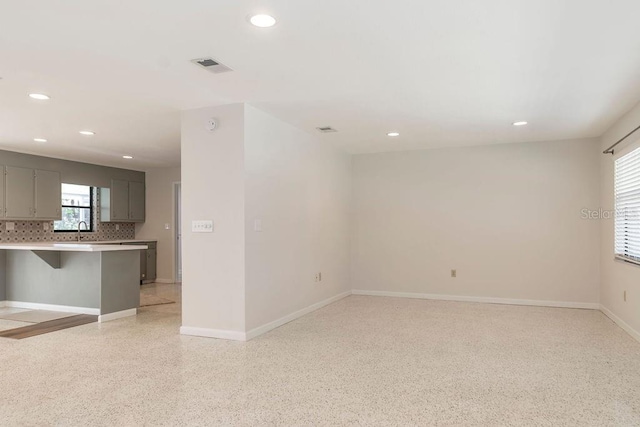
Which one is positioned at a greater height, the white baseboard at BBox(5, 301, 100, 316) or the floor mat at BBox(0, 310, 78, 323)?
the white baseboard at BBox(5, 301, 100, 316)

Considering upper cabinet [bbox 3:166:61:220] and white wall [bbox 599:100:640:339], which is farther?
upper cabinet [bbox 3:166:61:220]

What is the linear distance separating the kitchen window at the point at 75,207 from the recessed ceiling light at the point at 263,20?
6.53 metres

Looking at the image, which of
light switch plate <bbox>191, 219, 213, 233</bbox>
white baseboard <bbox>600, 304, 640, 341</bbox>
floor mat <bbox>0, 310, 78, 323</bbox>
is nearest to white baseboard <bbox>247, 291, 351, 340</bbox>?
light switch plate <bbox>191, 219, 213, 233</bbox>

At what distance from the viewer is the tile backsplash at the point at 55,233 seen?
7004mm

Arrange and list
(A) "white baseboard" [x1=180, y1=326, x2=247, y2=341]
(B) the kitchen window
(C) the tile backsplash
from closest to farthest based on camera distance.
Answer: (A) "white baseboard" [x1=180, y1=326, x2=247, y2=341], (C) the tile backsplash, (B) the kitchen window

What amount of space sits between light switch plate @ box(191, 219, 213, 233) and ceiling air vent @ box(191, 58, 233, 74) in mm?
1611

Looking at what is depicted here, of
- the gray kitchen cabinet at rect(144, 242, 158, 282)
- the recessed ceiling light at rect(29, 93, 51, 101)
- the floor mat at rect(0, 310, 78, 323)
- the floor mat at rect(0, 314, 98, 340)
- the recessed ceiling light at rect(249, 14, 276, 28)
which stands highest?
the recessed ceiling light at rect(249, 14, 276, 28)

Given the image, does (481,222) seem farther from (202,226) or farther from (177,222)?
(177,222)

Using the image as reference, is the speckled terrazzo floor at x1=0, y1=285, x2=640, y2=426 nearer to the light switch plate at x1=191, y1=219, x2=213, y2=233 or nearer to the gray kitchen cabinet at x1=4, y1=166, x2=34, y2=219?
the light switch plate at x1=191, y1=219, x2=213, y2=233

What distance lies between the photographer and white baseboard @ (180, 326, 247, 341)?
4.37 metres

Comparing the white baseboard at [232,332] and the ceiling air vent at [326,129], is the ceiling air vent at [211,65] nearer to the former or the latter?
the ceiling air vent at [326,129]

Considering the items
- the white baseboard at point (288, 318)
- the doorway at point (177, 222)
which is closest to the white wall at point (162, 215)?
the doorway at point (177, 222)

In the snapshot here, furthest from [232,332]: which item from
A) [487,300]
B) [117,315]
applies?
[487,300]

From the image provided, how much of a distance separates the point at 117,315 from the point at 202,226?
187 cm
